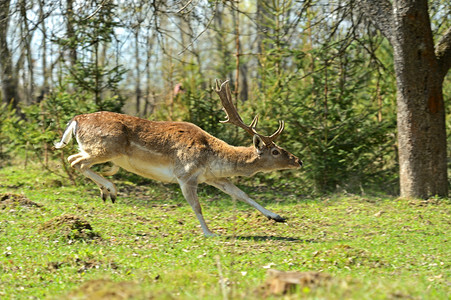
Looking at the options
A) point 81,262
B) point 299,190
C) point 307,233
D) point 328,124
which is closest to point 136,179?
point 299,190

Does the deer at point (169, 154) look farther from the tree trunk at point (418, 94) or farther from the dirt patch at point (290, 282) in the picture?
the dirt patch at point (290, 282)

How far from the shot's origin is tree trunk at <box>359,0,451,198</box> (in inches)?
461

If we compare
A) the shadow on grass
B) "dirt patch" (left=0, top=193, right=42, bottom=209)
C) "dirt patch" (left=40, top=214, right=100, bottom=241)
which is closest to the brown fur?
the shadow on grass

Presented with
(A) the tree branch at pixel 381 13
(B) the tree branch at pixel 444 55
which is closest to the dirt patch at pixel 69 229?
(A) the tree branch at pixel 381 13

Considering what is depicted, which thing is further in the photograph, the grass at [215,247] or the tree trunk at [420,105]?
the tree trunk at [420,105]

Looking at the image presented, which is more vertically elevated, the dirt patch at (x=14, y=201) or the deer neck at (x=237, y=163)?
the deer neck at (x=237, y=163)

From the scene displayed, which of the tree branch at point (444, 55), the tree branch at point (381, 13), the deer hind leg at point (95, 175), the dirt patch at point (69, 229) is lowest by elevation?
the dirt patch at point (69, 229)

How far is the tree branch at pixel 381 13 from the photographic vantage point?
11.9 metres

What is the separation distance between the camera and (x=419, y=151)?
11844 mm

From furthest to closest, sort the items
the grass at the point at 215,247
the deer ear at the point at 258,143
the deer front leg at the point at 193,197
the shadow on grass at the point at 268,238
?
1. the deer ear at the point at 258,143
2. the deer front leg at the point at 193,197
3. the shadow on grass at the point at 268,238
4. the grass at the point at 215,247

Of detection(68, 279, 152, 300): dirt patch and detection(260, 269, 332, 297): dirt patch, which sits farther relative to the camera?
detection(260, 269, 332, 297): dirt patch

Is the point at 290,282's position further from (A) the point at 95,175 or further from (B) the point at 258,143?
(A) the point at 95,175

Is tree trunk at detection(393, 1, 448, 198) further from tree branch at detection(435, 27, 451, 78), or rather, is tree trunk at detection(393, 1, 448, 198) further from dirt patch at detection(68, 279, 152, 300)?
dirt patch at detection(68, 279, 152, 300)

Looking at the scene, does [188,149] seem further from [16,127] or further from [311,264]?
[16,127]
